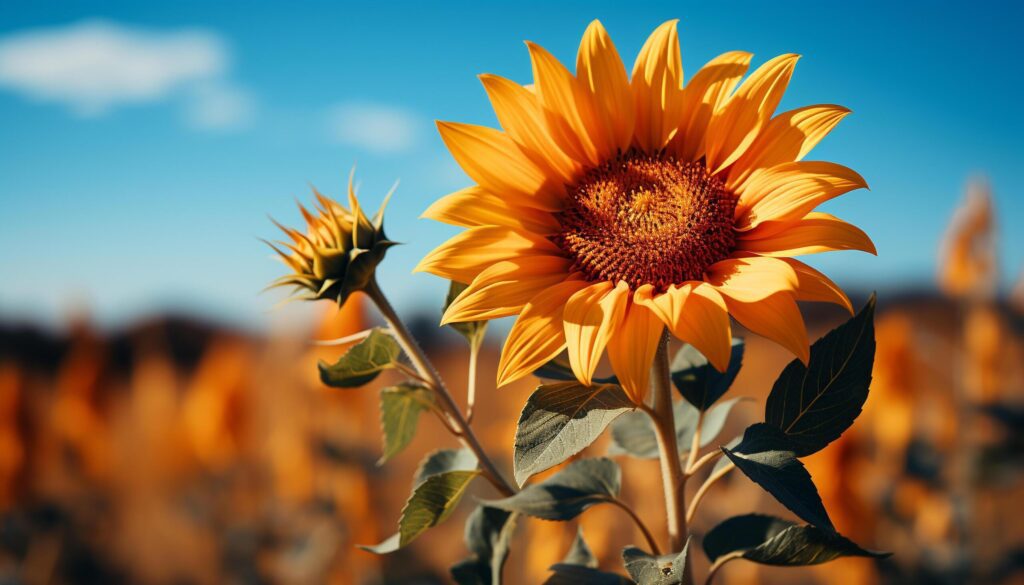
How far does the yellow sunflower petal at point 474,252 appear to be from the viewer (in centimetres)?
50

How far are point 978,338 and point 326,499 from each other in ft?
6.11

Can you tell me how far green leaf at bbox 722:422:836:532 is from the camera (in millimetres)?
443

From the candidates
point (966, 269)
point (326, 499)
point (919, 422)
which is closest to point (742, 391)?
point (919, 422)

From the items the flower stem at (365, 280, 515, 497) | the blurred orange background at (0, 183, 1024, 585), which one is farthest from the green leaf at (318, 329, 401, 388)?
the blurred orange background at (0, 183, 1024, 585)

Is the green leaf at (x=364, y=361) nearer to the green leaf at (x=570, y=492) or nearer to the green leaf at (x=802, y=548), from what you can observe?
the green leaf at (x=570, y=492)

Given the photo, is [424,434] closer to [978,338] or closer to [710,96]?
[978,338]

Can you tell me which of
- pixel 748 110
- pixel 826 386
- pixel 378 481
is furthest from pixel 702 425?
pixel 378 481

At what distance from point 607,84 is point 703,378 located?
235 mm

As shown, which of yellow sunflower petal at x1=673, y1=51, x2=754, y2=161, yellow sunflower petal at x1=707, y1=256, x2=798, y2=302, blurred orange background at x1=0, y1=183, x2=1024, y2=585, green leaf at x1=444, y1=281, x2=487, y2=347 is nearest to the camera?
yellow sunflower petal at x1=707, y1=256, x2=798, y2=302

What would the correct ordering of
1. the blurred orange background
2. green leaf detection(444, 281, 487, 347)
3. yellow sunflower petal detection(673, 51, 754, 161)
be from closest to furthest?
yellow sunflower petal detection(673, 51, 754, 161) → green leaf detection(444, 281, 487, 347) → the blurred orange background

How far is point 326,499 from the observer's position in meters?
2.23

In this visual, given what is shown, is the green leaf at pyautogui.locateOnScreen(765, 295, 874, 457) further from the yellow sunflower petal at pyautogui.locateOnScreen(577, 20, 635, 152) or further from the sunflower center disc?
the yellow sunflower petal at pyautogui.locateOnScreen(577, 20, 635, 152)

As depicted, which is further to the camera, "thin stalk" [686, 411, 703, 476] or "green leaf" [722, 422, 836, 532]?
"thin stalk" [686, 411, 703, 476]

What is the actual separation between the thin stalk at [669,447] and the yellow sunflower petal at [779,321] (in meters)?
0.07
